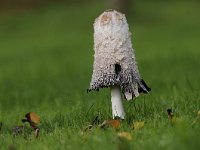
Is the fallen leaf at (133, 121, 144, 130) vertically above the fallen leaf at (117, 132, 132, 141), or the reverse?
the fallen leaf at (133, 121, 144, 130)

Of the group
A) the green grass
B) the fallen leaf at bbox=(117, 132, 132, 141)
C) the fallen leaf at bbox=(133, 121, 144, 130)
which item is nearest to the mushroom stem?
the green grass

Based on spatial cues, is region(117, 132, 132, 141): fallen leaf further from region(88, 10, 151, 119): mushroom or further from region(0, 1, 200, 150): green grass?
region(88, 10, 151, 119): mushroom

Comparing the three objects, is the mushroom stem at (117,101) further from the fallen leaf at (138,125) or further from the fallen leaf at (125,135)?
the fallen leaf at (125,135)

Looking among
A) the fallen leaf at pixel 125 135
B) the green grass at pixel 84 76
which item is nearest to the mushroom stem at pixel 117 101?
the green grass at pixel 84 76

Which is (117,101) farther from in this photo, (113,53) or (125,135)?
(125,135)

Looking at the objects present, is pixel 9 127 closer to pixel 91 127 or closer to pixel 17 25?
pixel 91 127

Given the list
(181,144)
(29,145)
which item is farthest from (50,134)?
(181,144)

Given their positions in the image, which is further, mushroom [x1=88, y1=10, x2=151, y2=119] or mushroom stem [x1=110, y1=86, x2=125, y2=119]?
mushroom stem [x1=110, y1=86, x2=125, y2=119]
